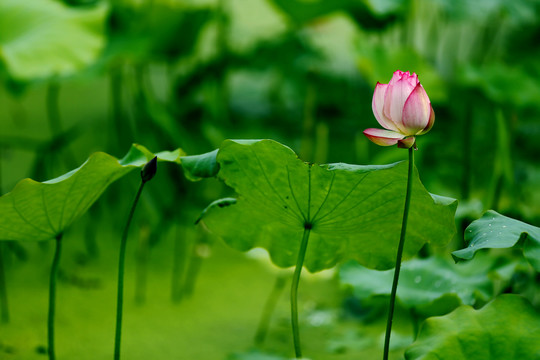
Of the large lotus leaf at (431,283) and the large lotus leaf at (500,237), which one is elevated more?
the large lotus leaf at (500,237)

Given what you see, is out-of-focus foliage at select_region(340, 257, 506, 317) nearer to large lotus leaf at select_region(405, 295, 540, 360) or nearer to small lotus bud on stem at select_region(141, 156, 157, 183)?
large lotus leaf at select_region(405, 295, 540, 360)

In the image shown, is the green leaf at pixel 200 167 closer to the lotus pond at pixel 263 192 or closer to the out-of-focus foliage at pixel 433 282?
the lotus pond at pixel 263 192

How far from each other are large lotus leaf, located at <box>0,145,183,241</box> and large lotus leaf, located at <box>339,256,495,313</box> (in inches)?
16.2

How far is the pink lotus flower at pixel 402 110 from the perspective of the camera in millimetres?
696

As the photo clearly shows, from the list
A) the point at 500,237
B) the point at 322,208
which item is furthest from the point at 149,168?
the point at 500,237

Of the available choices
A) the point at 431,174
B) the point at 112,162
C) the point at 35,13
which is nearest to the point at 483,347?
the point at 112,162

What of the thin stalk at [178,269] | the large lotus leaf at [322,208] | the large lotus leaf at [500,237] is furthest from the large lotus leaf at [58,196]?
the thin stalk at [178,269]

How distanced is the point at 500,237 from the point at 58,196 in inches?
23.1

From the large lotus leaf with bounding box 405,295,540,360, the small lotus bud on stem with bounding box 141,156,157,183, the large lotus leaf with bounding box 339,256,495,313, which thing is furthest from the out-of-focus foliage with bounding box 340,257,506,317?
the small lotus bud on stem with bounding box 141,156,157,183

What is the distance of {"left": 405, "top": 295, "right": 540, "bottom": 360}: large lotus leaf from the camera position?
0.74m

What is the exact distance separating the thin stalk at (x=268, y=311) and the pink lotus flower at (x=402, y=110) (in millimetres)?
638

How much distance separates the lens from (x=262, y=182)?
0.82 metres

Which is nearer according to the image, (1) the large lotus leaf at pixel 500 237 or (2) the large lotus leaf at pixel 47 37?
(1) the large lotus leaf at pixel 500 237

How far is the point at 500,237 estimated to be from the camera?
2.34 feet
